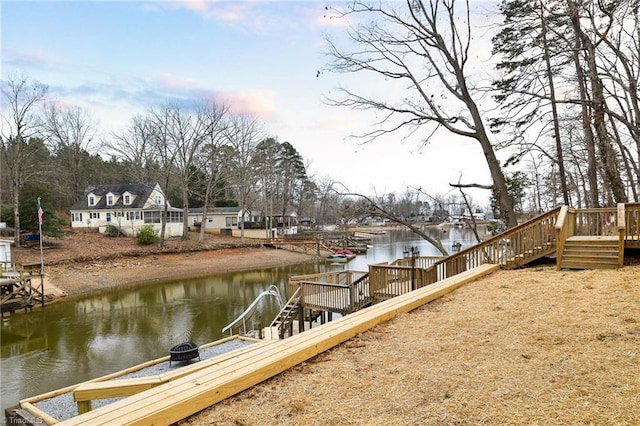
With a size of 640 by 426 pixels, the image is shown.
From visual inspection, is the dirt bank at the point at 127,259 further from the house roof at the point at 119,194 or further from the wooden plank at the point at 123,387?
the wooden plank at the point at 123,387

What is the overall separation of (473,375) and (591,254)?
696cm

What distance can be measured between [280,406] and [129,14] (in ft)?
39.1

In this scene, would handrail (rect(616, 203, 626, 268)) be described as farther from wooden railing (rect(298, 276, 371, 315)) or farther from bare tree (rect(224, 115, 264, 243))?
bare tree (rect(224, 115, 264, 243))

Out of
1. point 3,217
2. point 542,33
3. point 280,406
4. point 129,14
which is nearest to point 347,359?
point 280,406

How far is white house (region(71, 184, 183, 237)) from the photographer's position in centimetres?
3697

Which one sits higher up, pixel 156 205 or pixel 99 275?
pixel 156 205

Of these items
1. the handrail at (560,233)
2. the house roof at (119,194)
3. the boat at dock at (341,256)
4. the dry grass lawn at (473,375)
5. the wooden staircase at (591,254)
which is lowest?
the boat at dock at (341,256)

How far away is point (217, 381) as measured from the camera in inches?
125

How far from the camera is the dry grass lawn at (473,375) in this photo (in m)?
2.71

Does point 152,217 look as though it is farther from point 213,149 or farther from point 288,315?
point 288,315

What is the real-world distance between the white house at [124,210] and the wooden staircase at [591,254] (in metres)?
34.7

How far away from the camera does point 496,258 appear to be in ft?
31.4

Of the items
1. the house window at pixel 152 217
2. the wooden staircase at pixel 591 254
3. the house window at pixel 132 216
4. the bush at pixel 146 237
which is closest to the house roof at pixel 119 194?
the house window at pixel 132 216

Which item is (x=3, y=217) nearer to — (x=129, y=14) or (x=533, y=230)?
(x=129, y=14)
